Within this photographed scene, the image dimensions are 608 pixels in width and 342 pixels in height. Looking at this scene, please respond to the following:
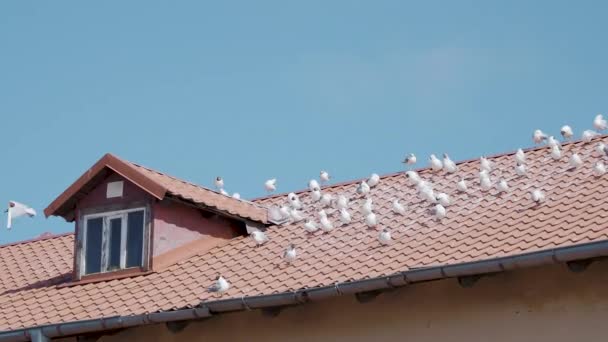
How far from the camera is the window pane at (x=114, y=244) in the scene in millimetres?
16702

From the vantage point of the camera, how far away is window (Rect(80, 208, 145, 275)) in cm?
1667

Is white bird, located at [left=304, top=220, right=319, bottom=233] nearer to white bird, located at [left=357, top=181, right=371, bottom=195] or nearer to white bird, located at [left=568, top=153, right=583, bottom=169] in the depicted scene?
white bird, located at [left=357, top=181, right=371, bottom=195]

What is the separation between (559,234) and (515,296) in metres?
0.73

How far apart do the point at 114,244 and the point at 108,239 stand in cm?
9

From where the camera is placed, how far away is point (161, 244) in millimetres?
16594

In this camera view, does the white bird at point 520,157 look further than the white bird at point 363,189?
No

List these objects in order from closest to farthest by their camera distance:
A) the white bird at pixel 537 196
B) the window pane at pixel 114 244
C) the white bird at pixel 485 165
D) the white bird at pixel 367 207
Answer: the white bird at pixel 537 196
the white bird at pixel 367 207
the window pane at pixel 114 244
the white bird at pixel 485 165

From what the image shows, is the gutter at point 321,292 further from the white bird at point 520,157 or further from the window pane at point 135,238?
the white bird at point 520,157

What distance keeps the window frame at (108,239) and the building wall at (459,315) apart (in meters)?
2.07

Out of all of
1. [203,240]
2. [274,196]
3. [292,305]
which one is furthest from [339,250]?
[274,196]

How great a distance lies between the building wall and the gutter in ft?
1.02

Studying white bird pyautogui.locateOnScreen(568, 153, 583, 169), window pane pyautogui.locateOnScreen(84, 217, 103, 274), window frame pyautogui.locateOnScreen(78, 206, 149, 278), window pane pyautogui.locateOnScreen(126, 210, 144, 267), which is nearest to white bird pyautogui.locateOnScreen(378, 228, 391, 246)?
white bird pyautogui.locateOnScreen(568, 153, 583, 169)

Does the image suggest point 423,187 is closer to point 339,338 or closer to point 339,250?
point 339,250

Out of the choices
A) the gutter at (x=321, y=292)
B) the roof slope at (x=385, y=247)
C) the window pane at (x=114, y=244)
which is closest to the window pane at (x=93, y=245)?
the window pane at (x=114, y=244)
